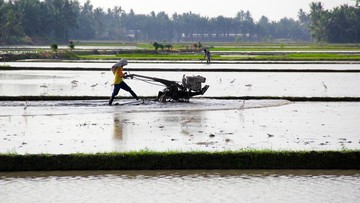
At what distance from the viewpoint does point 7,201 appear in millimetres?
9047

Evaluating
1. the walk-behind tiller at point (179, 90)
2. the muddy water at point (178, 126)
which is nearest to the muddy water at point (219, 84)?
the walk-behind tiller at point (179, 90)

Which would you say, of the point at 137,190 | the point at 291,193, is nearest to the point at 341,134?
the point at 291,193

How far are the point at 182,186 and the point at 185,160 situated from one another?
962 mm

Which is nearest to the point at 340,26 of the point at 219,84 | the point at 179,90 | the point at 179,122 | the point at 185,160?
the point at 219,84

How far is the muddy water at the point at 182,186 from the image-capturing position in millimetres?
9219

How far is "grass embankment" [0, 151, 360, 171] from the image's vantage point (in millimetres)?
10672

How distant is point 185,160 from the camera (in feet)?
35.2

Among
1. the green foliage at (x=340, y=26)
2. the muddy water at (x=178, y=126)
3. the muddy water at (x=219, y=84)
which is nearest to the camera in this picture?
the muddy water at (x=178, y=126)

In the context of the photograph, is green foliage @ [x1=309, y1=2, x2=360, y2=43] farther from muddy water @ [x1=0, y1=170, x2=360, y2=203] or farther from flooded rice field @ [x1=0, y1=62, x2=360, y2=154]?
muddy water @ [x1=0, y1=170, x2=360, y2=203]

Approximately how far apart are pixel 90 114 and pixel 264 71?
19537 mm

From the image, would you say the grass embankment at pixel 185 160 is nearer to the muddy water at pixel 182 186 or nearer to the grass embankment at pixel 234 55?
the muddy water at pixel 182 186

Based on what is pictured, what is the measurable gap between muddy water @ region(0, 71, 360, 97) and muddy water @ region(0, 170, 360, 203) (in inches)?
472

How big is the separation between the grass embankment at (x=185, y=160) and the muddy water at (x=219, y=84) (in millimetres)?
11668

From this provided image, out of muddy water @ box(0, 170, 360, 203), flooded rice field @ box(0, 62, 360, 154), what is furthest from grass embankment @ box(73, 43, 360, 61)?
muddy water @ box(0, 170, 360, 203)
